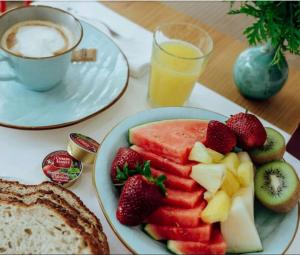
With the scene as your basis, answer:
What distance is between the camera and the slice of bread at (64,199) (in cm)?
103

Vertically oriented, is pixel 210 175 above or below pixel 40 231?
above

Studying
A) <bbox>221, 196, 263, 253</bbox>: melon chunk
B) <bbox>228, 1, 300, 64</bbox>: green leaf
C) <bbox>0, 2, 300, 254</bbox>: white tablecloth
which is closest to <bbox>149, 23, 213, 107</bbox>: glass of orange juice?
<bbox>0, 2, 300, 254</bbox>: white tablecloth

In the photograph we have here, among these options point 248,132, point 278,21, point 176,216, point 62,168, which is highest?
point 278,21

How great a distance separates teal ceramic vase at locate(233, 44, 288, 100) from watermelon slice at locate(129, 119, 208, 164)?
1.05ft

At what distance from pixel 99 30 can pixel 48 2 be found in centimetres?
30

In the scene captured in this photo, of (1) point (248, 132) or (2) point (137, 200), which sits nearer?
(2) point (137, 200)

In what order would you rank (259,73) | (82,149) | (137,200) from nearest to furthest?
(137,200) → (82,149) → (259,73)

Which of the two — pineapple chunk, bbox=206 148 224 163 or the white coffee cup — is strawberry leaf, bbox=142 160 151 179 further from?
the white coffee cup

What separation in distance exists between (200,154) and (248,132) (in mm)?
143

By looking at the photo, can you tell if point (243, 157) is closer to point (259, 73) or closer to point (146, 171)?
Answer: point (146, 171)

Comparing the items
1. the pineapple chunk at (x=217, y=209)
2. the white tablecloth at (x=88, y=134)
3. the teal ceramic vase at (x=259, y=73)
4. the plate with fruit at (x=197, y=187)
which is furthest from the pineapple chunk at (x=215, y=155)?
the teal ceramic vase at (x=259, y=73)

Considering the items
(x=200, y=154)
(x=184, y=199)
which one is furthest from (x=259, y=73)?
(x=184, y=199)

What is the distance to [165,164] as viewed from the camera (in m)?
1.10

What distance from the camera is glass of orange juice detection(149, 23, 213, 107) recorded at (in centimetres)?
135
